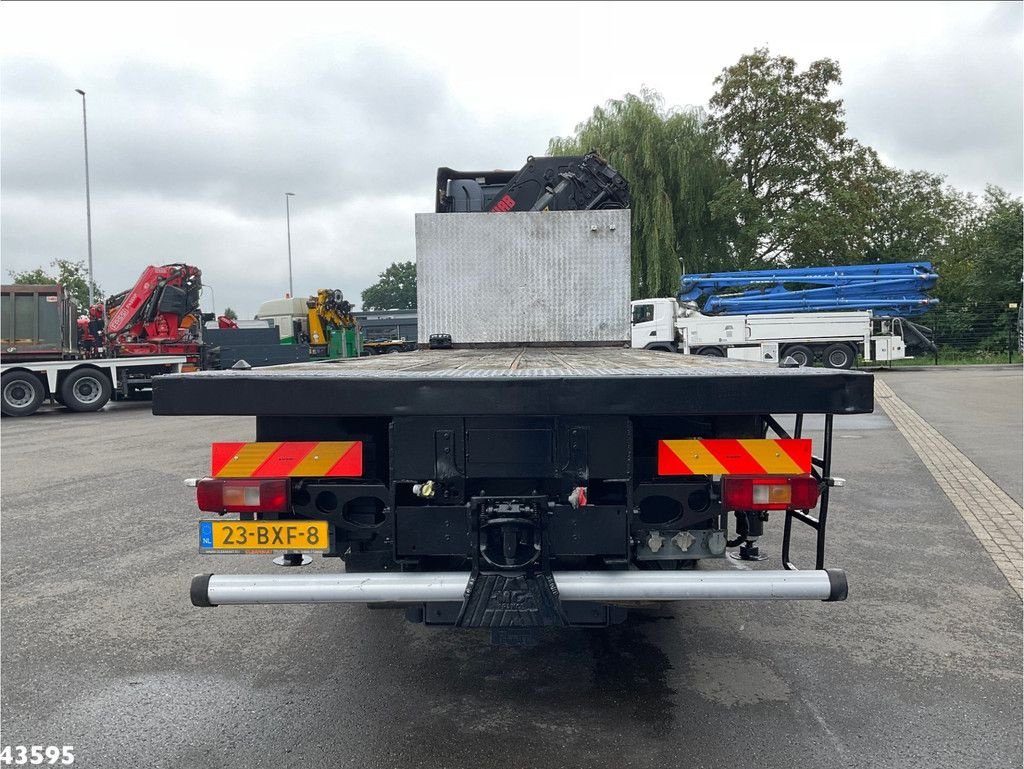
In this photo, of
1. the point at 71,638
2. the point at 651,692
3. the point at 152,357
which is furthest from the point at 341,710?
the point at 152,357

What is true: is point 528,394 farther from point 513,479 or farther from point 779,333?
point 779,333

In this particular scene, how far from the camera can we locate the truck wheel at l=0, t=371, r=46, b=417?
1566 centimetres

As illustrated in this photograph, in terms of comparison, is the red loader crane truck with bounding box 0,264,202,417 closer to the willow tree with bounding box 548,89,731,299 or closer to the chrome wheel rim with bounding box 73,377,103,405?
the chrome wheel rim with bounding box 73,377,103,405

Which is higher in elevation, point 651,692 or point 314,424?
point 314,424

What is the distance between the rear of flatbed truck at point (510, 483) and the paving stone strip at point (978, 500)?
9.25 feet

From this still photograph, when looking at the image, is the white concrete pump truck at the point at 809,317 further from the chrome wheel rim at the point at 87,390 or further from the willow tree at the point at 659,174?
the chrome wheel rim at the point at 87,390

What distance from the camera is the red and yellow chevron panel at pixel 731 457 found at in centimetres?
276

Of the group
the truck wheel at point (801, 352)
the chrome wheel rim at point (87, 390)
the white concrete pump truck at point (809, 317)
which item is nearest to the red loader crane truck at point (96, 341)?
the chrome wheel rim at point (87, 390)

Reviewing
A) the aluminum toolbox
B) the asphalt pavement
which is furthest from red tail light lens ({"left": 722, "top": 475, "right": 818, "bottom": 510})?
the aluminum toolbox

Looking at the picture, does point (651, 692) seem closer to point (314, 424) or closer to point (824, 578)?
point (824, 578)

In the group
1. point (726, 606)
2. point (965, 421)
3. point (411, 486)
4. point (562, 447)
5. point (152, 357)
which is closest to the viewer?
point (562, 447)

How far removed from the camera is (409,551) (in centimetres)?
284

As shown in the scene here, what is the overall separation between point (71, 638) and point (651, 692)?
10.0 feet

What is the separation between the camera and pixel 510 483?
2.86m
